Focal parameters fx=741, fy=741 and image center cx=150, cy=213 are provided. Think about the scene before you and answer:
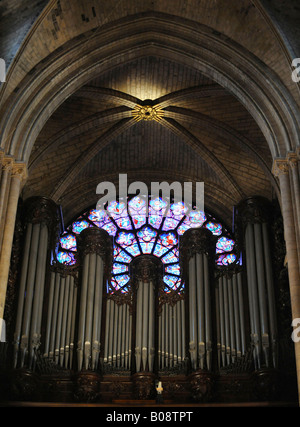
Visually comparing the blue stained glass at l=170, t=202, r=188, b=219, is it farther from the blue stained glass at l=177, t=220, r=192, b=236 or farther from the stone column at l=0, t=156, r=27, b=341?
the stone column at l=0, t=156, r=27, b=341

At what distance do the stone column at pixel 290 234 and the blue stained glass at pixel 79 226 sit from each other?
726 centimetres

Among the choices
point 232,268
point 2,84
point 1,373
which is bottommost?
point 1,373

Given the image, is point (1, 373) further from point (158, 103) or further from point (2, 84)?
point (158, 103)

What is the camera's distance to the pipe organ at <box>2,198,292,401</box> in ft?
54.2

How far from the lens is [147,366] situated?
16.7m

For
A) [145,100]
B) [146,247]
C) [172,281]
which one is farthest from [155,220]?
[145,100]

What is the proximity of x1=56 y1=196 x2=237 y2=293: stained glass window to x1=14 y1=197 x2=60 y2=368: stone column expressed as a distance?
904 mm

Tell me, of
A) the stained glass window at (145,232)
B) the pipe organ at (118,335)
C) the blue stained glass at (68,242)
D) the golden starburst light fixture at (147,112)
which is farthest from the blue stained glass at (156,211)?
the pipe organ at (118,335)

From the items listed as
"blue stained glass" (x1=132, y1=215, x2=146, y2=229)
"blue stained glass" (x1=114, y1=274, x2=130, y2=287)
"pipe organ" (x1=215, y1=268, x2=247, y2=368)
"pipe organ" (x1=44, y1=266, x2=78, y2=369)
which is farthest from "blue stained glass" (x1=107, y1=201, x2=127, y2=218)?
"pipe organ" (x1=215, y1=268, x2=247, y2=368)

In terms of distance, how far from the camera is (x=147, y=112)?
61.1 feet

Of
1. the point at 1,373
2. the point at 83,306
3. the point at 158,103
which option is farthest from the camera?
the point at 158,103

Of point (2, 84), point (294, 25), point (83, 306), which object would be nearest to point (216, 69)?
point (294, 25)

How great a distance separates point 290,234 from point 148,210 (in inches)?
303

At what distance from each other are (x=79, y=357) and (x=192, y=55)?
23.6 ft
